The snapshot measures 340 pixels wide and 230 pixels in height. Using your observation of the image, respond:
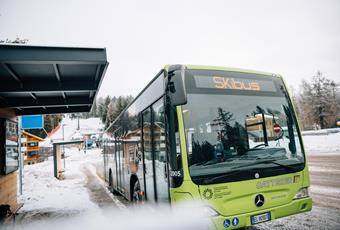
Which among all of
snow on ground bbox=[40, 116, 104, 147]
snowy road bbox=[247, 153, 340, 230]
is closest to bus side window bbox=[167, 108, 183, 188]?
snowy road bbox=[247, 153, 340, 230]

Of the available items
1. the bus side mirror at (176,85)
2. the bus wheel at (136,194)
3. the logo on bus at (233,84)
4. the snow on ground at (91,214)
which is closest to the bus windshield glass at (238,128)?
the logo on bus at (233,84)

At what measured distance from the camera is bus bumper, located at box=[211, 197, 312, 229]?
360 cm

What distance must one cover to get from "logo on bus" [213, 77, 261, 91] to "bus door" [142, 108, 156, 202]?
1.59 metres

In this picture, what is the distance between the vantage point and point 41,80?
627cm

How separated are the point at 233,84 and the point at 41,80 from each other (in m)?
4.77

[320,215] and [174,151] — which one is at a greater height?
[174,151]

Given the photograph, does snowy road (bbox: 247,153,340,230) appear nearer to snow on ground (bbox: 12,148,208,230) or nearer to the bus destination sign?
snow on ground (bbox: 12,148,208,230)

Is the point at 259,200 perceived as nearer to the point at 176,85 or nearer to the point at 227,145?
the point at 227,145

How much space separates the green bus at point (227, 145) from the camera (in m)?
3.66

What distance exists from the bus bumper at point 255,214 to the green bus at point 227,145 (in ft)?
0.05

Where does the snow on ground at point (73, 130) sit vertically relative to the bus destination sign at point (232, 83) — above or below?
above

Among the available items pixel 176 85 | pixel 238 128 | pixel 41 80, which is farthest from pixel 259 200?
pixel 41 80

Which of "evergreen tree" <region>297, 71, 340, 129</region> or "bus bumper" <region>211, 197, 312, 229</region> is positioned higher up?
"evergreen tree" <region>297, 71, 340, 129</region>

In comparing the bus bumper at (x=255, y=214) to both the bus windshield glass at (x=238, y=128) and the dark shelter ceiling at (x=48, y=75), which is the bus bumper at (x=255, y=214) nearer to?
the bus windshield glass at (x=238, y=128)
